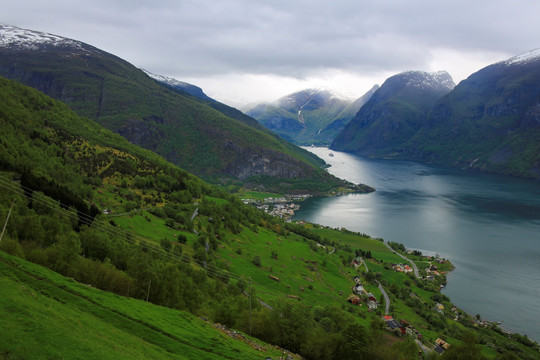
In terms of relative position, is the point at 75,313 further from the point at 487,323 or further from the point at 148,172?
the point at 148,172

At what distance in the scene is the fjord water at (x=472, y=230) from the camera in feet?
231

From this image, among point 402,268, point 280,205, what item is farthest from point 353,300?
point 280,205

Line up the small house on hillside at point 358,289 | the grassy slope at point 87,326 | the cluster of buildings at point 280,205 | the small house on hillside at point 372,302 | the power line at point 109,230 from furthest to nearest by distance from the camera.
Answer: the cluster of buildings at point 280,205 → the small house on hillside at point 358,289 → the small house on hillside at point 372,302 → the power line at point 109,230 → the grassy slope at point 87,326

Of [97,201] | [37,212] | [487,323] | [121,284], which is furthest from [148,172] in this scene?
[487,323]

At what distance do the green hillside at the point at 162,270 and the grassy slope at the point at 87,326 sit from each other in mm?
98

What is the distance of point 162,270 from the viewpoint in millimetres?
33594

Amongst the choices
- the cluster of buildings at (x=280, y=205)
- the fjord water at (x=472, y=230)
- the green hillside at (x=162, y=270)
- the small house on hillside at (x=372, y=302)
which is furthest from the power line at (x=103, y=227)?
the cluster of buildings at (x=280, y=205)

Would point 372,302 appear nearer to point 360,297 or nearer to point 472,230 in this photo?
point 360,297

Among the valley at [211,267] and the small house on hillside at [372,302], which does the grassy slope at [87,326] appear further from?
the small house on hillside at [372,302]

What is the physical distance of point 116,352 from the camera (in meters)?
17.0

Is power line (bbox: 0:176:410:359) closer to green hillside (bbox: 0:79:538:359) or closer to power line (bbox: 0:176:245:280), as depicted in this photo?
power line (bbox: 0:176:245:280)

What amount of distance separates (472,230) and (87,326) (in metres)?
120

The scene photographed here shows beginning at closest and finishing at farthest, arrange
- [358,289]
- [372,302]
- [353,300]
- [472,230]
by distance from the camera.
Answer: [353,300], [372,302], [358,289], [472,230]

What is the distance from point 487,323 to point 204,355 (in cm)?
5715
